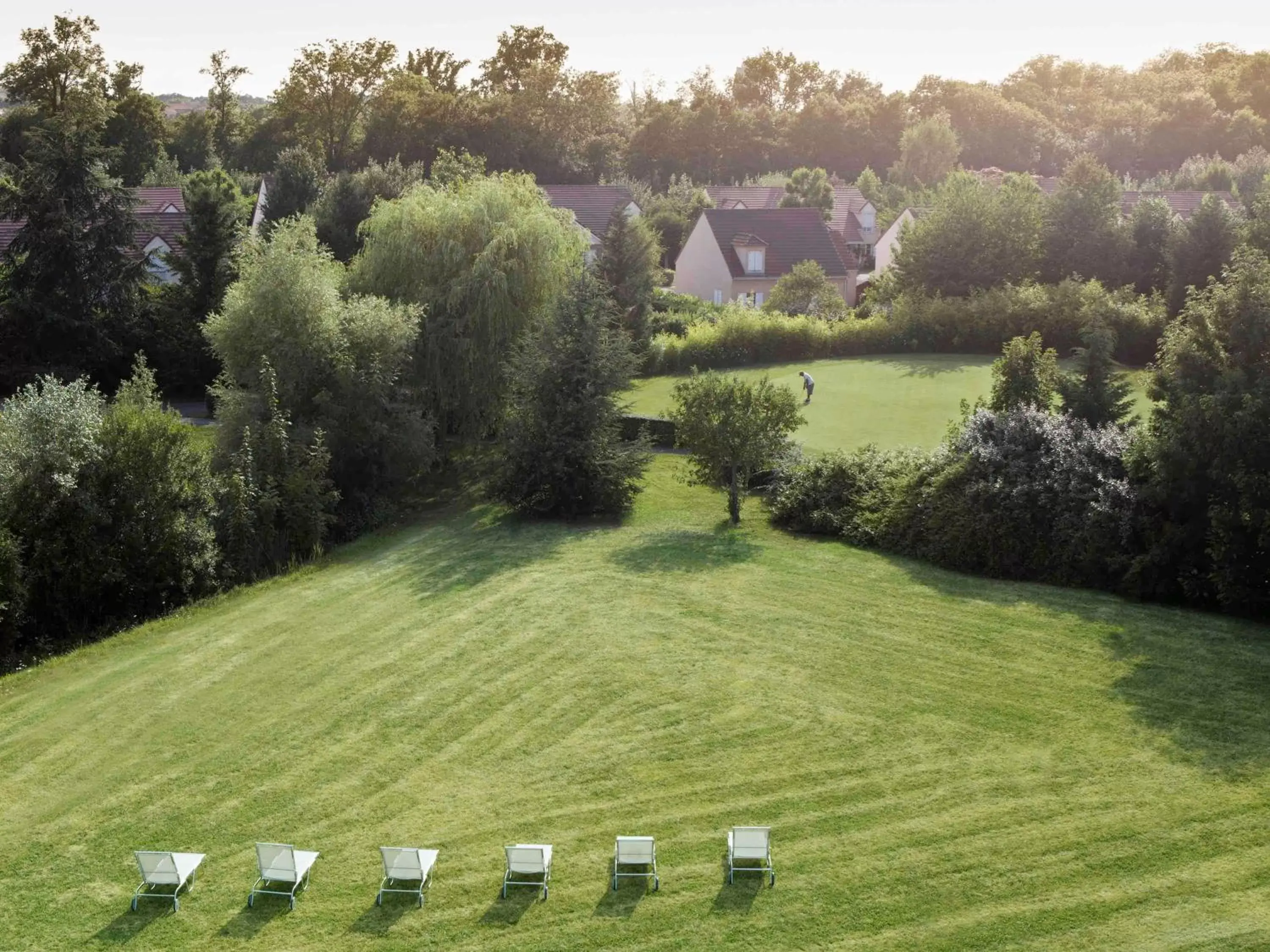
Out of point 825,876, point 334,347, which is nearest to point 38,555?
point 334,347

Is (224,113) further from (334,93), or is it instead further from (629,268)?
(629,268)

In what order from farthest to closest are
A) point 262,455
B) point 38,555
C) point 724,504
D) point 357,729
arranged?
point 724,504 < point 262,455 < point 38,555 < point 357,729

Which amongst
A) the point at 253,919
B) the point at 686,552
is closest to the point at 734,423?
the point at 686,552

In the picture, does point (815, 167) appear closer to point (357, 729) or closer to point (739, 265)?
point (739, 265)

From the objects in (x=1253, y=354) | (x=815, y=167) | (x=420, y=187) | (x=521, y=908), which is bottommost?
(x=521, y=908)

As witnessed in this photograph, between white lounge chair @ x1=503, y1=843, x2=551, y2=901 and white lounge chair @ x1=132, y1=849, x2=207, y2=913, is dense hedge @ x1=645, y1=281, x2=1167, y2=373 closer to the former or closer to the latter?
white lounge chair @ x1=503, y1=843, x2=551, y2=901

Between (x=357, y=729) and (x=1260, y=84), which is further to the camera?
(x=1260, y=84)

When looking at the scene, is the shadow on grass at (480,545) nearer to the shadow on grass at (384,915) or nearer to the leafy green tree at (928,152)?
the shadow on grass at (384,915)

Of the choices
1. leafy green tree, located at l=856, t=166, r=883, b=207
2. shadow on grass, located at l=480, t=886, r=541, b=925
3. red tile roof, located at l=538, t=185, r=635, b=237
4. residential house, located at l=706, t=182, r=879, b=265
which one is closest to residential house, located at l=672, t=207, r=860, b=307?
red tile roof, located at l=538, t=185, r=635, b=237
